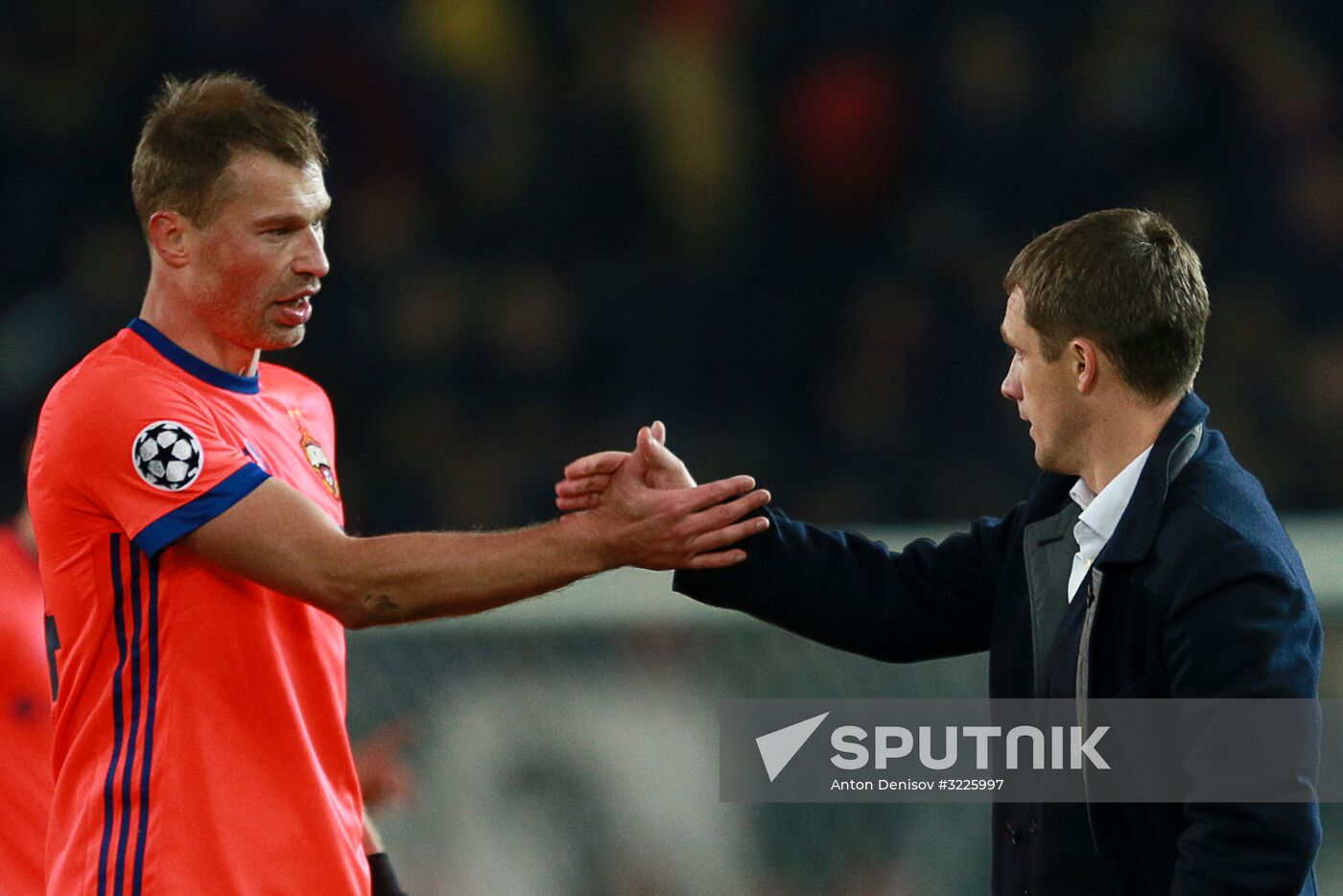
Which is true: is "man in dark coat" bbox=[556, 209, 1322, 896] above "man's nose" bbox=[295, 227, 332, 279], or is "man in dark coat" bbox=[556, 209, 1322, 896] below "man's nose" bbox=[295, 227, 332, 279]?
below

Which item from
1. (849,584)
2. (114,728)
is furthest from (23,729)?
(849,584)

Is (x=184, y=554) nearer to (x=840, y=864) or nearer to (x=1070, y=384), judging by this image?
(x=1070, y=384)

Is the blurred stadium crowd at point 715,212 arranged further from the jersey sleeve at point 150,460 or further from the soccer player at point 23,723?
the jersey sleeve at point 150,460

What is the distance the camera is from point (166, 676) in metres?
2.76

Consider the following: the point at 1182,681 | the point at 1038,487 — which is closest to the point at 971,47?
the point at 1038,487

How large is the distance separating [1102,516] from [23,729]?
217 centimetres

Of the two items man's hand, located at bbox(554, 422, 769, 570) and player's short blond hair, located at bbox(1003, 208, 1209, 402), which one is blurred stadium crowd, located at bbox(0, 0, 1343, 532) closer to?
man's hand, located at bbox(554, 422, 769, 570)

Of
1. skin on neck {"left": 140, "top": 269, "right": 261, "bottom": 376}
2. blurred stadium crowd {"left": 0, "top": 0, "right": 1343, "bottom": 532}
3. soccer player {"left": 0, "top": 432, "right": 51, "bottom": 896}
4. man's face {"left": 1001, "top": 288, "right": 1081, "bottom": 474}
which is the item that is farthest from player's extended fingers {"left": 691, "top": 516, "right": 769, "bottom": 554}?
blurred stadium crowd {"left": 0, "top": 0, "right": 1343, "bottom": 532}

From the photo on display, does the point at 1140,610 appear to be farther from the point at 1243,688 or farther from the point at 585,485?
the point at 585,485

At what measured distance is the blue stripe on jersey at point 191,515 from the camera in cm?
273

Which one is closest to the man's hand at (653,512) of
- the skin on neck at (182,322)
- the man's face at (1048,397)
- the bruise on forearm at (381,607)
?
the bruise on forearm at (381,607)

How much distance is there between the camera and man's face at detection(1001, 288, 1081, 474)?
2.76m

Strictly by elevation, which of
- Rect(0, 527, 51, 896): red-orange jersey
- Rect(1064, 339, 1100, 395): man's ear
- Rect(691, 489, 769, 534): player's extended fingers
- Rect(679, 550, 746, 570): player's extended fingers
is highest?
Rect(1064, 339, 1100, 395): man's ear

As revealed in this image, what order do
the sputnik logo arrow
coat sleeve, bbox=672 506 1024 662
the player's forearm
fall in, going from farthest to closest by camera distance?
the sputnik logo arrow
coat sleeve, bbox=672 506 1024 662
the player's forearm
